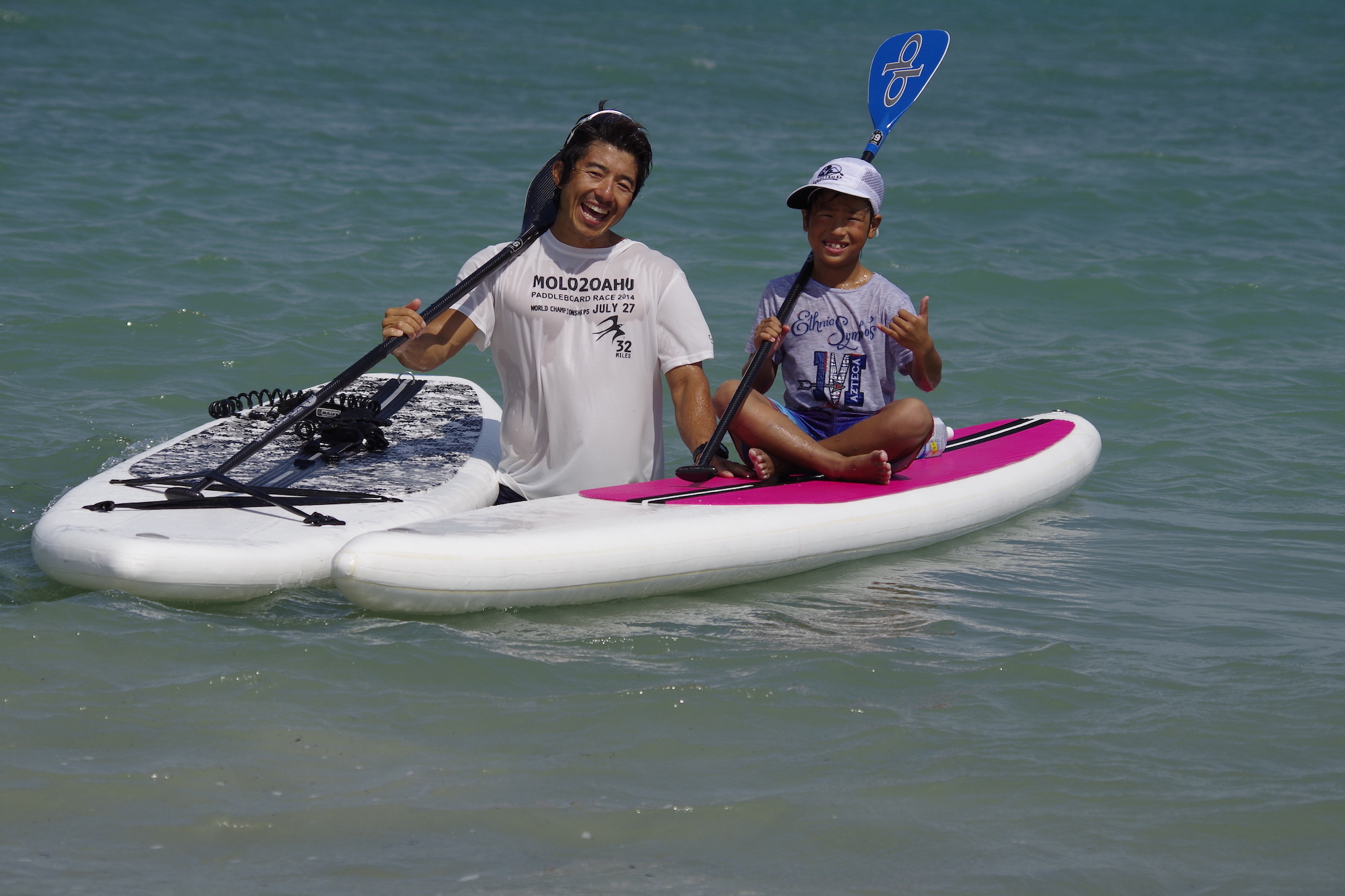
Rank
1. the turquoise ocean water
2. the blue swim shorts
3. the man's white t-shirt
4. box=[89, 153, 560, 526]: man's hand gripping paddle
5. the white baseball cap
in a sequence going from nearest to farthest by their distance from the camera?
1. the turquoise ocean water
2. box=[89, 153, 560, 526]: man's hand gripping paddle
3. the man's white t-shirt
4. the white baseball cap
5. the blue swim shorts

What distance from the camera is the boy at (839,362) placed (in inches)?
171

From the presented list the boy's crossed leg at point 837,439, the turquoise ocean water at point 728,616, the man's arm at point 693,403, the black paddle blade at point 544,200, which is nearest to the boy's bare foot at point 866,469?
the boy's crossed leg at point 837,439

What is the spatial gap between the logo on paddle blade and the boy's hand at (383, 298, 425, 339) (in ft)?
7.82

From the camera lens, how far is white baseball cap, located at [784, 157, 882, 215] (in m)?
4.24

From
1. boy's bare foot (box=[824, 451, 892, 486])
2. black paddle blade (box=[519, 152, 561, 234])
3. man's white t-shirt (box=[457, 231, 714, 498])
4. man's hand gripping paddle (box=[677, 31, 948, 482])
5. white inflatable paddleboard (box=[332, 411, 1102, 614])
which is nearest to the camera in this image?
white inflatable paddleboard (box=[332, 411, 1102, 614])

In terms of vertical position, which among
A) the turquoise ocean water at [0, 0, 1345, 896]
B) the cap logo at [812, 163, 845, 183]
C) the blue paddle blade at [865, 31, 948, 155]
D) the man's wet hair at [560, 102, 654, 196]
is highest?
the blue paddle blade at [865, 31, 948, 155]

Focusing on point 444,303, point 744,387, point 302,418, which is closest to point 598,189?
point 444,303

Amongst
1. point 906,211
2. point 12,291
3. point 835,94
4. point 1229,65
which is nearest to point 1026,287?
point 906,211

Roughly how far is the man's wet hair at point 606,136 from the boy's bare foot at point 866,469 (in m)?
1.11

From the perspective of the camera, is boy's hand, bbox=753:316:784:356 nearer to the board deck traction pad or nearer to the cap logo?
the cap logo

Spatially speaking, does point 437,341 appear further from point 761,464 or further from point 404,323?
point 761,464

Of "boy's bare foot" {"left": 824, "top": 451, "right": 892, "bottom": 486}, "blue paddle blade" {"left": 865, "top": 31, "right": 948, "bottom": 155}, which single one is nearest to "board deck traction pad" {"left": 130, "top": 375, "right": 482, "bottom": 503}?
"boy's bare foot" {"left": 824, "top": 451, "right": 892, "bottom": 486}

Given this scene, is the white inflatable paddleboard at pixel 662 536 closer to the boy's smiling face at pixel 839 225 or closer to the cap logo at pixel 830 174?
the boy's smiling face at pixel 839 225

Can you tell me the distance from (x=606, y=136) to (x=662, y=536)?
1118 mm
